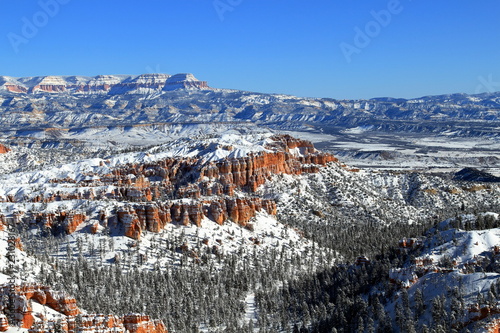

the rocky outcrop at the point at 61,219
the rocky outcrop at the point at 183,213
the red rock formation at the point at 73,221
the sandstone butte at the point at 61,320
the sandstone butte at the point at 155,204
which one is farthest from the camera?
the sandstone butte at the point at 155,204

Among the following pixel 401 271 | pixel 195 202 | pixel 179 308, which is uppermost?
pixel 195 202

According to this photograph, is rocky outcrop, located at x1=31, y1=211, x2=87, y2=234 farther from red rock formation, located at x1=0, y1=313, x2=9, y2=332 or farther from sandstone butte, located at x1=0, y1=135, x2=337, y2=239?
red rock formation, located at x1=0, y1=313, x2=9, y2=332

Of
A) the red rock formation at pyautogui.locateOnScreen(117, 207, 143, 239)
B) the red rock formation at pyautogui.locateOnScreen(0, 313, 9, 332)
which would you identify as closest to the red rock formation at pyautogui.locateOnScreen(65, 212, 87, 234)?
the red rock formation at pyautogui.locateOnScreen(117, 207, 143, 239)

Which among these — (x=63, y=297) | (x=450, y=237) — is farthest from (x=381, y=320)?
(x=63, y=297)

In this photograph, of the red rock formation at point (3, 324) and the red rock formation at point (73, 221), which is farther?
the red rock formation at point (73, 221)

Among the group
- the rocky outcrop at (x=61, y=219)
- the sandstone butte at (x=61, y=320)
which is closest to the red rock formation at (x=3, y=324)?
the sandstone butte at (x=61, y=320)

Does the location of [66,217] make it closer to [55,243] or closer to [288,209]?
[55,243]

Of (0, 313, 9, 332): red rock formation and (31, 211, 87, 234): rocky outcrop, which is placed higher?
(31, 211, 87, 234): rocky outcrop

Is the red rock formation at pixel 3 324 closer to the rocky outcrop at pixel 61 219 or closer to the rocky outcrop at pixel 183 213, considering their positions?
the rocky outcrop at pixel 183 213

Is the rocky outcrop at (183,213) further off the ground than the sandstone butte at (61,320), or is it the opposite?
the rocky outcrop at (183,213)
